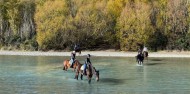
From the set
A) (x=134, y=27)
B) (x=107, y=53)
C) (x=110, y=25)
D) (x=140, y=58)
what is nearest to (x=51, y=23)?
(x=110, y=25)

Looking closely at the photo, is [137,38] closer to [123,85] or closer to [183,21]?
[183,21]

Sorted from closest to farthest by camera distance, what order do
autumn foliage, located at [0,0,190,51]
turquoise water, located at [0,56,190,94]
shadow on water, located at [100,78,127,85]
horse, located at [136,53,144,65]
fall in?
turquoise water, located at [0,56,190,94] → shadow on water, located at [100,78,127,85] → horse, located at [136,53,144,65] → autumn foliage, located at [0,0,190,51]

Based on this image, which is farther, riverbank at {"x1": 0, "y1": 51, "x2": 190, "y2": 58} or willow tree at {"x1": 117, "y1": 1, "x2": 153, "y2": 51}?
willow tree at {"x1": 117, "y1": 1, "x2": 153, "y2": 51}

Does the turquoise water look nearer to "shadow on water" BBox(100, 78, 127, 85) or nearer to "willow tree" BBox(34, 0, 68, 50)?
"shadow on water" BBox(100, 78, 127, 85)

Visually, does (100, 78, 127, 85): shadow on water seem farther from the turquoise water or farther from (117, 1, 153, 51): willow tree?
(117, 1, 153, 51): willow tree

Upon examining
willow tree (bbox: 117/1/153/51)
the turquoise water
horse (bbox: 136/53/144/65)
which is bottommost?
the turquoise water

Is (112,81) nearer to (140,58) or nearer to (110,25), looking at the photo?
(140,58)

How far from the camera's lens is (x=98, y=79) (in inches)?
1315

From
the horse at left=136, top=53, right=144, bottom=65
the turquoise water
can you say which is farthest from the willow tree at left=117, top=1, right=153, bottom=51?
the turquoise water

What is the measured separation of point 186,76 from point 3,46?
141 feet

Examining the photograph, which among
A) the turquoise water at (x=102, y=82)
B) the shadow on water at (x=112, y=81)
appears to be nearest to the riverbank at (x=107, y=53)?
the turquoise water at (x=102, y=82)

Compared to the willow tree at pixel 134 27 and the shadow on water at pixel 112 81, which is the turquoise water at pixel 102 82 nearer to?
the shadow on water at pixel 112 81

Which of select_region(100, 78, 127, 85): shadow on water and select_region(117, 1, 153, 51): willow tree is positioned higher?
select_region(117, 1, 153, 51): willow tree

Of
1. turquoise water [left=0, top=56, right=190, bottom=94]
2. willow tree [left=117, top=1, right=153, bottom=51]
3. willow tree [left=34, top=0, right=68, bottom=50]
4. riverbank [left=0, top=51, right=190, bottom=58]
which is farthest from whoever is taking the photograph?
willow tree [left=34, top=0, right=68, bottom=50]
